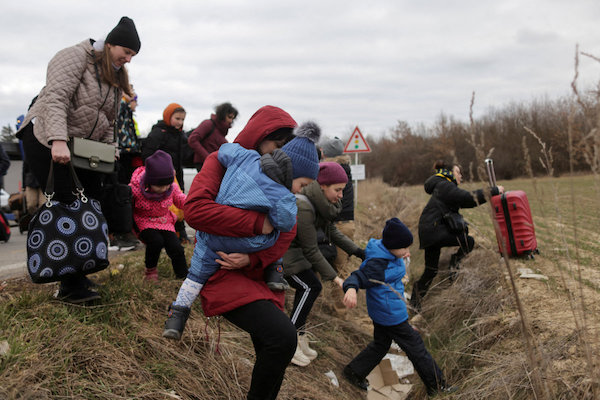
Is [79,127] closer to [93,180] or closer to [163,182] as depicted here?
[93,180]

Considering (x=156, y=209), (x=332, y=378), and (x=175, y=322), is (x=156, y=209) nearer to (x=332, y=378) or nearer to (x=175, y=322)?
(x=175, y=322)

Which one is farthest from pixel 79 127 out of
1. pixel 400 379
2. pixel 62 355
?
pixel 400 379

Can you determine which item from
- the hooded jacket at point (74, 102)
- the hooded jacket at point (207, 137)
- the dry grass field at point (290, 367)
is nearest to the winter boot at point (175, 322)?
the dry grass field at point (290, 367)

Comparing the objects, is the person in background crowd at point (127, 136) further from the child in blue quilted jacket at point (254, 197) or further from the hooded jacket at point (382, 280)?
the hooded jacket at point (382, 280)

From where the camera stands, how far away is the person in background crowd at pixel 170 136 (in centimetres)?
545

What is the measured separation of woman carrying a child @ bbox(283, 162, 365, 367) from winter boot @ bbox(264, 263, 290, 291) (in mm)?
1089

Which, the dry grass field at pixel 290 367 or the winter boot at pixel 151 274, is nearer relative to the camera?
the dry grass field at pixel 290 367

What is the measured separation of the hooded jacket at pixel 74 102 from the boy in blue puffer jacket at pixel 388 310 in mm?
2084

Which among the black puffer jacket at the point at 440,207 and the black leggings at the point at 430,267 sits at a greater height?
the black puffer jacket at the point at 440,207

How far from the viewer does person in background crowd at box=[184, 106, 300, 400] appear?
6.66 feet

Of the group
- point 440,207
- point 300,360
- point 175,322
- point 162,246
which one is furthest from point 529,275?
point 175,322

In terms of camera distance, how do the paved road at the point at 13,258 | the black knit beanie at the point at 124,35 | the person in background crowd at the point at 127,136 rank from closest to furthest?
the black knit beanie at the point at 124,35
the person in background crowd at the point at 127,136
the paved road at the point at 13,258

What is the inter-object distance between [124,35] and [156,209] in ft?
5.09

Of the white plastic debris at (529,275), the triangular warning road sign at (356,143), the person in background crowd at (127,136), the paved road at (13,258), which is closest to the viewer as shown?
the person in background crowd at (127,136)
